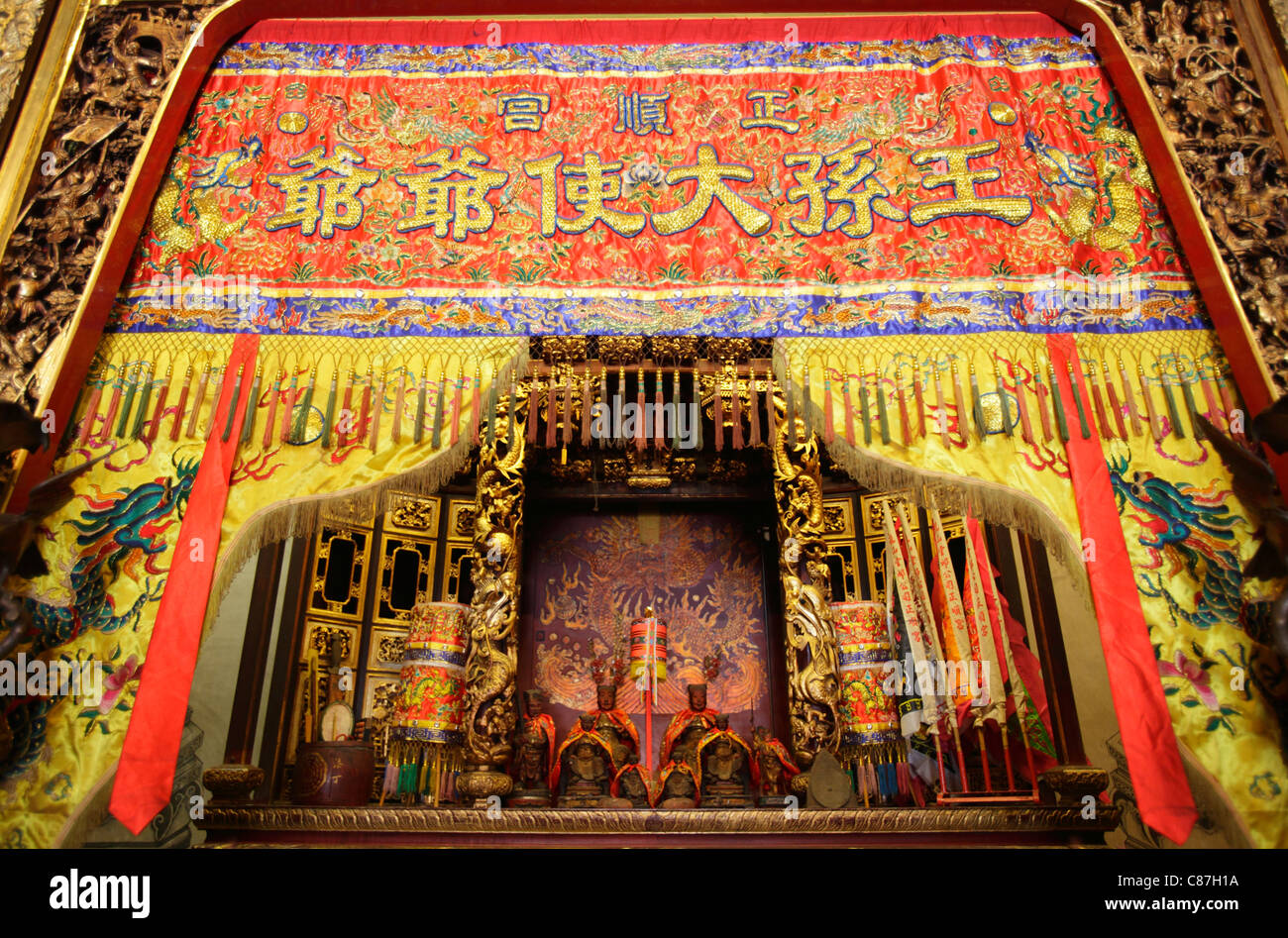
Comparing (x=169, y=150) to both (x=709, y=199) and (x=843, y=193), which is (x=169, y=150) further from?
(x=843, y=193)

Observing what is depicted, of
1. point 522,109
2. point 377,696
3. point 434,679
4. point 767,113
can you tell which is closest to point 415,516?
point 377,696

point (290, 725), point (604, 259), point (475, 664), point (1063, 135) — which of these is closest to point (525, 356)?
point (604, 259)

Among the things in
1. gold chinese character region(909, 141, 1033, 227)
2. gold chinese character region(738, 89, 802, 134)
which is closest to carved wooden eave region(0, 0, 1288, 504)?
gold chinese character region(738, 89, 802, 134)

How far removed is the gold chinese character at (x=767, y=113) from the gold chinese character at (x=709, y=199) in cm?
27

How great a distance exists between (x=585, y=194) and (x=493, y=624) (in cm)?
220

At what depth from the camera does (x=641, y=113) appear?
4574mm

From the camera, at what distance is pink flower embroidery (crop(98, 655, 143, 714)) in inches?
141

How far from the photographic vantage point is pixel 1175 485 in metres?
3.78

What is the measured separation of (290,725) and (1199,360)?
505cm

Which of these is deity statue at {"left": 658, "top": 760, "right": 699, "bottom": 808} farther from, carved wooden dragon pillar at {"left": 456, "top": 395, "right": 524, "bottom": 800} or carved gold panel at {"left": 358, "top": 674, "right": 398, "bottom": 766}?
carved gold panel at {"left": 358, "top": 674, "right": 398, "bottom": 766}

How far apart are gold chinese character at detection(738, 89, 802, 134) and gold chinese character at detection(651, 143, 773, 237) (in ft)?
0.87

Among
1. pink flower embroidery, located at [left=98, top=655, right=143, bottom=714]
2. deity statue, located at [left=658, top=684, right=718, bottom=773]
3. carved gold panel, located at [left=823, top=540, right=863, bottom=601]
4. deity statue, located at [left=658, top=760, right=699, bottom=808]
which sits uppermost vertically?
carved gold panel, located at [left=823, top=540, right=863, bottom=601]
